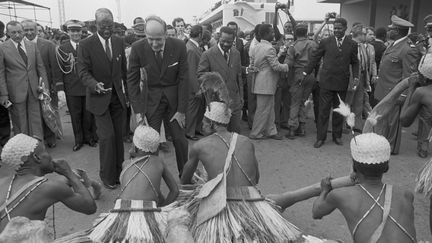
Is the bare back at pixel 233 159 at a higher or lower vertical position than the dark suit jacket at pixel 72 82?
lower

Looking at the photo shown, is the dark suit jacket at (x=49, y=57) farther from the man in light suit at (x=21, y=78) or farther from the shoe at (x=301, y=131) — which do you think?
the shoe at (x=301, y=131)

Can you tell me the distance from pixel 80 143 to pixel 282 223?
4.59 meters

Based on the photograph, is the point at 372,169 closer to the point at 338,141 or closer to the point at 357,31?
the point at 338,141

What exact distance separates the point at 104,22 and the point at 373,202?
347 cm

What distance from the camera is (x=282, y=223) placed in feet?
9.75

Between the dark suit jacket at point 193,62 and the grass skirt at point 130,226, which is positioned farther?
the dark suit jacket at point 193,62

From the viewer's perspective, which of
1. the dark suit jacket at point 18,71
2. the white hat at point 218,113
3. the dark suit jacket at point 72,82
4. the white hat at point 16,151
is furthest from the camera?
the dark suit jacket at point 72,82

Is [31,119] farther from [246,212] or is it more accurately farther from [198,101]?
[246,212]

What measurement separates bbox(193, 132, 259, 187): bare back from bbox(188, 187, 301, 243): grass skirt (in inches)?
3.3

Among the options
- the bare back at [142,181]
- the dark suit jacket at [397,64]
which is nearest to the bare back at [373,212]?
the bare back at [142,181]

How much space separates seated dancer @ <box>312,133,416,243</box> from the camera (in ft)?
7.30

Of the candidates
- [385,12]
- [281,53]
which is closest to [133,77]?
[281,53]

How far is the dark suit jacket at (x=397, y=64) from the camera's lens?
20.8 feet

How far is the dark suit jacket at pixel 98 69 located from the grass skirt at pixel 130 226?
1999mm
